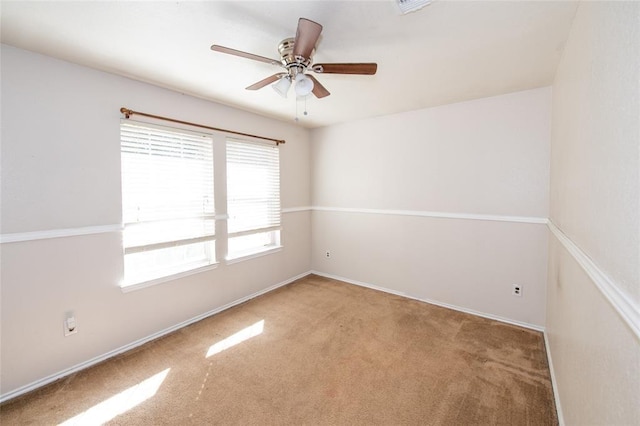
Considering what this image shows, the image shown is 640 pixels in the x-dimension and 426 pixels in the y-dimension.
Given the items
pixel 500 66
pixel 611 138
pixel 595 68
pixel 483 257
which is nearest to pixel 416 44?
pixel 500 66

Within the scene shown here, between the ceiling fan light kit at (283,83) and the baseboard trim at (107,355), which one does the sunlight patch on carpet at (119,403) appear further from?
the ceiling fan light kit at (283,83)

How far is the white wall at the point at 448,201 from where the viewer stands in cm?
267

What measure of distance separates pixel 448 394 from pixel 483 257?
5.35 ft

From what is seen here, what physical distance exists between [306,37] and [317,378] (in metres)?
2.27

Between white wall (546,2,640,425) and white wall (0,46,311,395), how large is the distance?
303 centimetres

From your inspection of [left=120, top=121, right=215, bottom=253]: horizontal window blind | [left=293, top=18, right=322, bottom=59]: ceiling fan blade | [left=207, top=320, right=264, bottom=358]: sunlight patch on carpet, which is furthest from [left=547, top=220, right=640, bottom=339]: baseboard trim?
[left=120, top=121, right=215, bottom=253]: horizontal window blind

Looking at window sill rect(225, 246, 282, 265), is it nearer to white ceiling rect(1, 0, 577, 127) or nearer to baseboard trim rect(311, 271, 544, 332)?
baseboard trim rect(311, 271, 544, 332)

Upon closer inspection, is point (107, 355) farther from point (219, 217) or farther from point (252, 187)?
point (252, 187)

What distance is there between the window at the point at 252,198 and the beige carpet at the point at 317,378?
3.35 ft

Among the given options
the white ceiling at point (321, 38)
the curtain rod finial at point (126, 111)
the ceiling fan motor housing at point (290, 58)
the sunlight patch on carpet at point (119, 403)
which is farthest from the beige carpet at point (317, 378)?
the white ceiling at point (321, 38)

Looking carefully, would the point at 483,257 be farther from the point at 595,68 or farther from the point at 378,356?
the point at 595,68

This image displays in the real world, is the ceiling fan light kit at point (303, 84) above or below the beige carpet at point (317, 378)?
above

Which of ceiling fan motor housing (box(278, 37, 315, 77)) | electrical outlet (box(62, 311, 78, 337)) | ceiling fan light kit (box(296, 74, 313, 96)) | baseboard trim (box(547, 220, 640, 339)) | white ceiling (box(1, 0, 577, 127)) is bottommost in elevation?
electrical outlet (box(62, 311, 78, 337))

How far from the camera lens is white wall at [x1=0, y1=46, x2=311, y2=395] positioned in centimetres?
183
